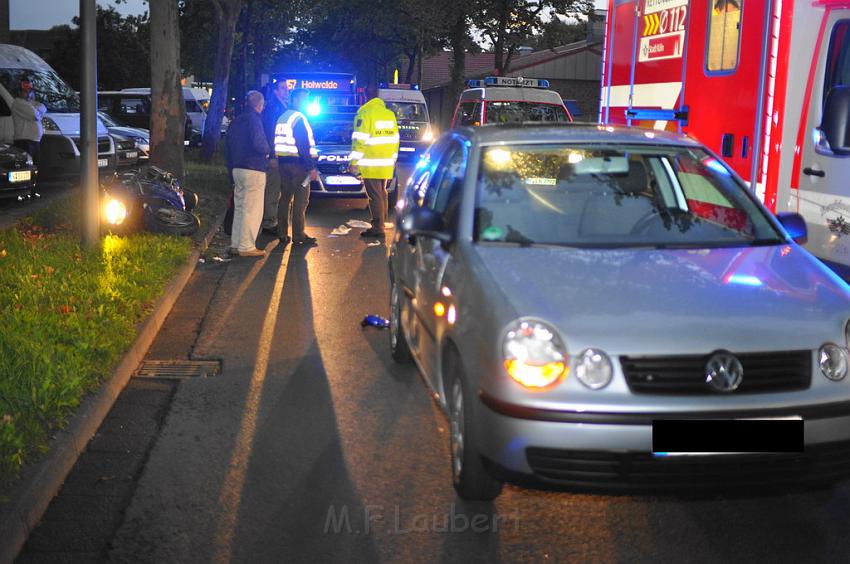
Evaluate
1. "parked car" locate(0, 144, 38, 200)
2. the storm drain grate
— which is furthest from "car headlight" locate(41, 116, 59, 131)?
the storm drain grate

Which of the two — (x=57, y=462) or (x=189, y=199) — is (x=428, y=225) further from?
(x=189, y=199)

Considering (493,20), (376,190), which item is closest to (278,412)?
(376,190)

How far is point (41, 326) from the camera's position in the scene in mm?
7266

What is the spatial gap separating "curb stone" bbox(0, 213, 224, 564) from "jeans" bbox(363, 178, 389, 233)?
598cm

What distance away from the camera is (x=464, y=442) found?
462 cm

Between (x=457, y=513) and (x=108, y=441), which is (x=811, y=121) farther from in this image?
(x=108, y=441)

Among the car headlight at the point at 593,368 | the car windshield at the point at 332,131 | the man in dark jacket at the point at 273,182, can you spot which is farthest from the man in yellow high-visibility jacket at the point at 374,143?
the car headlight at the point at 593,368

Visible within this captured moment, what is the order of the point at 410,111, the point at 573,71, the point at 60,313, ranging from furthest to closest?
the point at 573,71
the point at 410,111
the point at 60,313

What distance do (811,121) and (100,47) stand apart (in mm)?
49840

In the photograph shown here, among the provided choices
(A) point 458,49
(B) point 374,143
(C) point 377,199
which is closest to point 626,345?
(B) point 374,143

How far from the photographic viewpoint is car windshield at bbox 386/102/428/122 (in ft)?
100

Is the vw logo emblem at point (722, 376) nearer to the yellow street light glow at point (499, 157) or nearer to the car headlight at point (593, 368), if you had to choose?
the car headlight at point (593, 368)

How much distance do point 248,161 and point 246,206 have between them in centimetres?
51

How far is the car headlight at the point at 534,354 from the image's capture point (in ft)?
13.8
